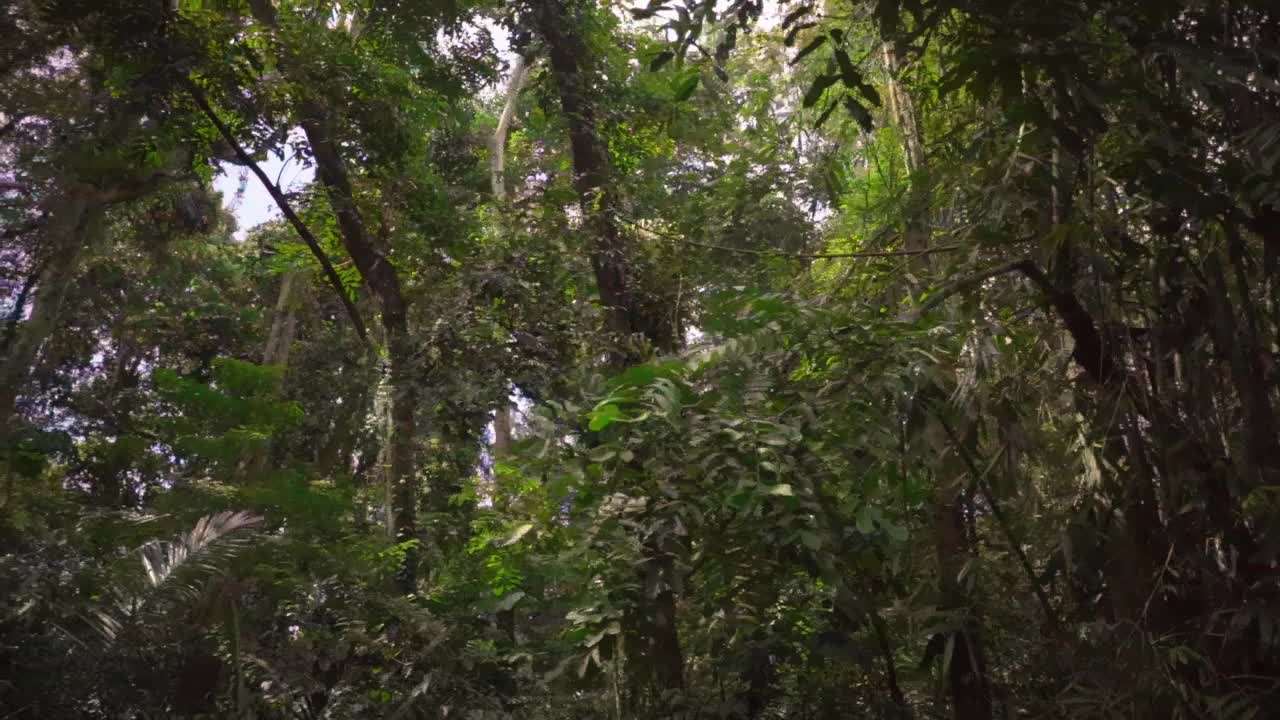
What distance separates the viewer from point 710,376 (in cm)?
333

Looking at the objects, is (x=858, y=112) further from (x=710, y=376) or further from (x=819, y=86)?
(x=710, y=376)

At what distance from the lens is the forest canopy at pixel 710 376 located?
8.54ft

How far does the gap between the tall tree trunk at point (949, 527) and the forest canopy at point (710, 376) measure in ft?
0.09

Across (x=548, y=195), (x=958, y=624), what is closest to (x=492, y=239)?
(x=548, y=195)

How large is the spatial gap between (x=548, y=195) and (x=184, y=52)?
2.38m

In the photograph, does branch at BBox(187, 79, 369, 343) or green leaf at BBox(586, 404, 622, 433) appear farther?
branch at BBox(187, 79, 369, 343)

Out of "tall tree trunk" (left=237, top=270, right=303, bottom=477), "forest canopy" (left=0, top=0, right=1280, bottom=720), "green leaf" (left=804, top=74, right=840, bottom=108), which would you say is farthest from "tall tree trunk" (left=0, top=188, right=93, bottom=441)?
"green leaf" (left=804, top=74, right=840, bottom=108)

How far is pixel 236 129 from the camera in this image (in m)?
6.11

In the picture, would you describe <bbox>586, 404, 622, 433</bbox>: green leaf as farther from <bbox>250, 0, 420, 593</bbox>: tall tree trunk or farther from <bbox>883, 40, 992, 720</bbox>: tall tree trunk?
<bbox>250, 0, 420, 593</bbox>: tall tree trunk

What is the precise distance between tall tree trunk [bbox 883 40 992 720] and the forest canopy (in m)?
0.03

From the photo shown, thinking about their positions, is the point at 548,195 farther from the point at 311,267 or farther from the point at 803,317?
the point at 803,317

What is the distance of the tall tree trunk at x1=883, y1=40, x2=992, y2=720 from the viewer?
3463 mm

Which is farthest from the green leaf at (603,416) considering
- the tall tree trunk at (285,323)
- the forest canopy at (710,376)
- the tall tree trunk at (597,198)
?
the tall tree trunk at (285,323)

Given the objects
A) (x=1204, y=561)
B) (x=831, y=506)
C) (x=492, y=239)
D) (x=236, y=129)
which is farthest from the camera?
(x=492, y=239)
